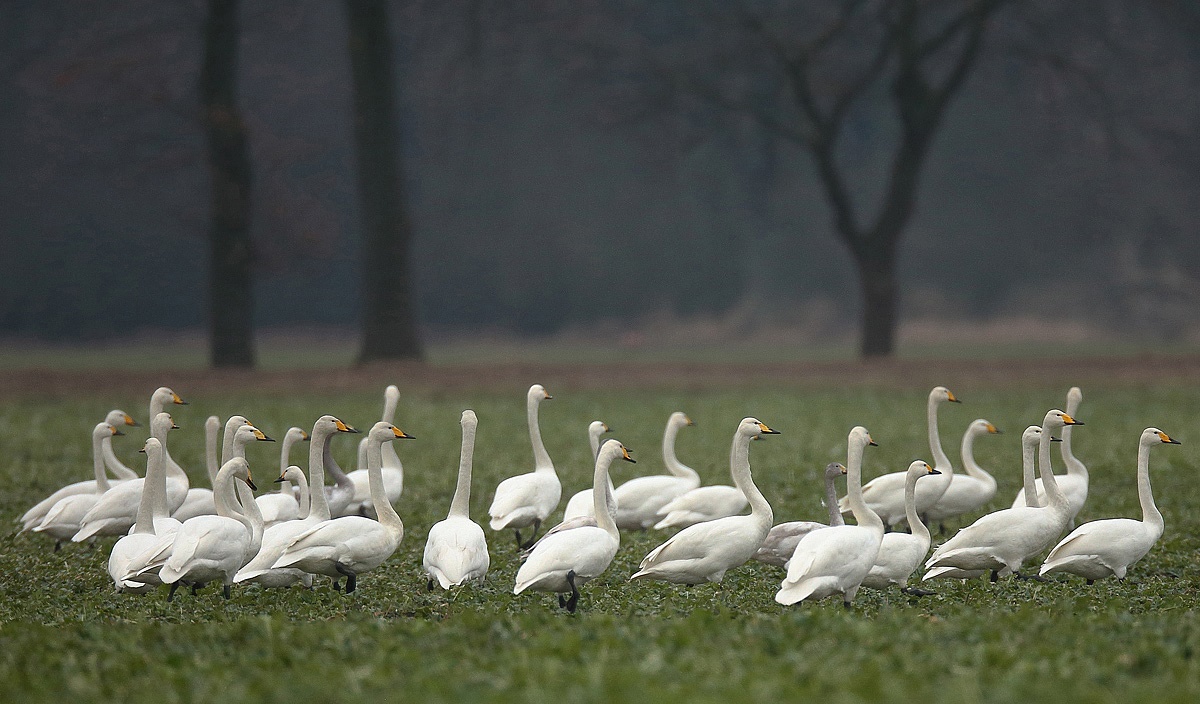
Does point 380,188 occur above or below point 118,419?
above

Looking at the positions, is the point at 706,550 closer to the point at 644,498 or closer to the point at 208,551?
the point at 644,498

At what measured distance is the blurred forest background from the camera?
3306 centimetres

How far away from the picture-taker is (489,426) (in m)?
16.4

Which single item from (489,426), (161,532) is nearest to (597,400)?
(489,426)

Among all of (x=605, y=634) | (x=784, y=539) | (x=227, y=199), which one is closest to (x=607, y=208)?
(x=227, y=199)

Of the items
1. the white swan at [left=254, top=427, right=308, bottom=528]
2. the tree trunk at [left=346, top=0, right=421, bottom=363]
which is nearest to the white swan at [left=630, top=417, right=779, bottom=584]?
the white swan at [left=254, top=427, right=308, bottom=528]

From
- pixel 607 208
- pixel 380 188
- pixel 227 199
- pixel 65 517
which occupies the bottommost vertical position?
pixel 65 517

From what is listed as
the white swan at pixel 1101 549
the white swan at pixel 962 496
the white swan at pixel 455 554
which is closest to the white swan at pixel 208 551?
the white swan at pixel 455 554

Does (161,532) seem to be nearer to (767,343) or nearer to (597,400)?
(597,400)

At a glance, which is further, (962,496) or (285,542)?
(962,496)

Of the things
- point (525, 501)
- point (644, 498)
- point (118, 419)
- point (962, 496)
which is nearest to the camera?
point (525, 501)

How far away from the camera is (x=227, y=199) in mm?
23203

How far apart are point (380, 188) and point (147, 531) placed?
16681 mm

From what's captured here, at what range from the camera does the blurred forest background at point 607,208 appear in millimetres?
33062
